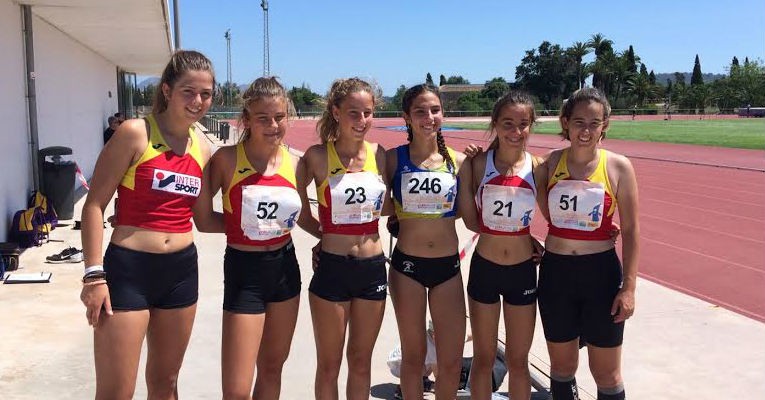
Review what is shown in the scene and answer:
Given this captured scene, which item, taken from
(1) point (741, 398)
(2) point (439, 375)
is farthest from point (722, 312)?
(2) point (439, 375)

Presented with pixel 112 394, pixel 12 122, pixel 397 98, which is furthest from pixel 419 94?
pixel 397 98

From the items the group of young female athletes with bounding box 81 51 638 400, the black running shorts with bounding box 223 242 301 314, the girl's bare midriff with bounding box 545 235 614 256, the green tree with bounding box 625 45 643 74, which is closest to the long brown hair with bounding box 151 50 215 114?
the group of young female athletes with bounding box 81 51 638 400

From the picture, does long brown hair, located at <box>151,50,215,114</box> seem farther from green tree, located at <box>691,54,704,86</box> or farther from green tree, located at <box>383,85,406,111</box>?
green tree, located at <box>691,54,704,86</box>

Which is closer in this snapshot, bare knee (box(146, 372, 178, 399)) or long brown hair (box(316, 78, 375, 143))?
bare knee (box(146, 372, 178, 399))

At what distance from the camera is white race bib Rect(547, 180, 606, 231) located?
3.33 m

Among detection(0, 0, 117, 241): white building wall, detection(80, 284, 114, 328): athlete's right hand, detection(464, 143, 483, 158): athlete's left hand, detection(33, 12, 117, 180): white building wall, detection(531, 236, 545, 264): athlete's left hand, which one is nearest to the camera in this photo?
detection(80, 284, 114, 328): athlete's right hand

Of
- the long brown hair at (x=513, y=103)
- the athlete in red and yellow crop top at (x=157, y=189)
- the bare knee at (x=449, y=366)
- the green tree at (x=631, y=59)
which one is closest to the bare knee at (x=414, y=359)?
the bare knee at (x=449, y=366)

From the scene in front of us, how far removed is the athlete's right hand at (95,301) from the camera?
270 cm

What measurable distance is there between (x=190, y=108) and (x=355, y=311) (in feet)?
4.33

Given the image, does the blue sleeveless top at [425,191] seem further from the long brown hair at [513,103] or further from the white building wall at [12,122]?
the white building wall at [12,122]

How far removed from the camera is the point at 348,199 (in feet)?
10.9

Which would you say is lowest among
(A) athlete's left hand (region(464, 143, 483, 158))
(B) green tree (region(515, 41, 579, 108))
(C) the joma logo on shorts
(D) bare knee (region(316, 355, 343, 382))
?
(D) bare knee (region(316, 355, 343, 382))

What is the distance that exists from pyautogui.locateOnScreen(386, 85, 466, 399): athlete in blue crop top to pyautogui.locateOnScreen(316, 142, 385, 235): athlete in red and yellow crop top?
22 cm

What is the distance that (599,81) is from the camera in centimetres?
8175
